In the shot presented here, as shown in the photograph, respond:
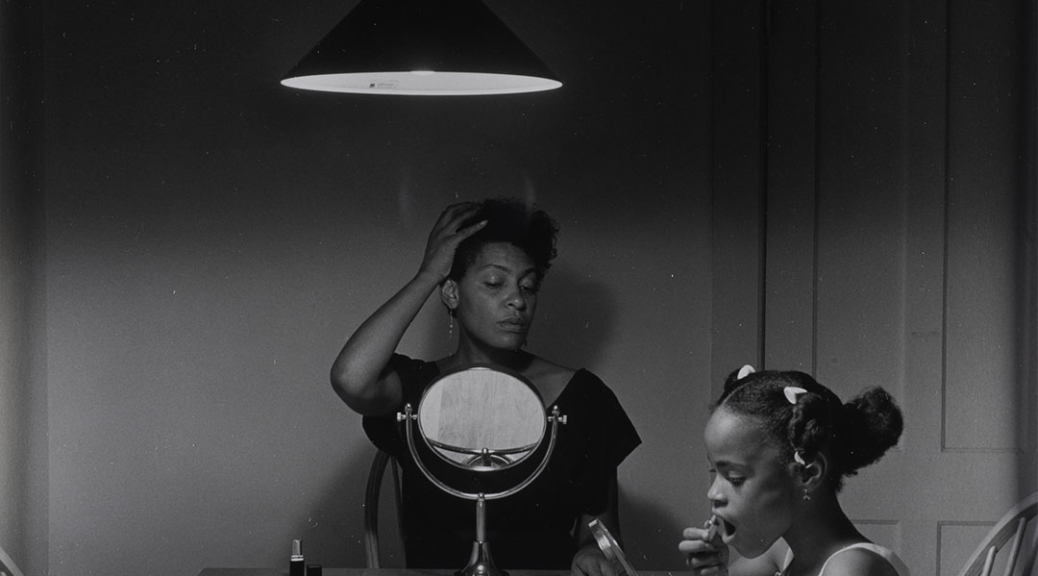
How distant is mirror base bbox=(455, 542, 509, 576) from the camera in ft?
6.77

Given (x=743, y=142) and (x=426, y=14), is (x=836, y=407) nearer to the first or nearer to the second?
(x=426, y=14)

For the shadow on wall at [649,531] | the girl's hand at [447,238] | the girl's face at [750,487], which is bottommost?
the shadow on wall at [649,531]

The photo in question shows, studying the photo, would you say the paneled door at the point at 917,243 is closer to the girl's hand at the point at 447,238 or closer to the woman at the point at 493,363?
the woman at the point at 493,363

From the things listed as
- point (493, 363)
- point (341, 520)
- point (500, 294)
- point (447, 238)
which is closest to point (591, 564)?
point (493, 363)

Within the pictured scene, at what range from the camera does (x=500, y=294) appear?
236cm

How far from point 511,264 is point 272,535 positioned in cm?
116

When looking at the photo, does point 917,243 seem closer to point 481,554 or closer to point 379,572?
point 481,554

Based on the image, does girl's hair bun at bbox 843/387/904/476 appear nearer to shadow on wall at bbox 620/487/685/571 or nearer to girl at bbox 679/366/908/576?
girl at bbox 679/366/908/576

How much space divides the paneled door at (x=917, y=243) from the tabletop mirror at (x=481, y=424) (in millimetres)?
537

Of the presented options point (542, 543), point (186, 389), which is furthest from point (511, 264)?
point (186, 389)

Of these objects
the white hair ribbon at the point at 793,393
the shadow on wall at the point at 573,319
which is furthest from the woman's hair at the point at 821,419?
the shadow on wall at the point at 573,319

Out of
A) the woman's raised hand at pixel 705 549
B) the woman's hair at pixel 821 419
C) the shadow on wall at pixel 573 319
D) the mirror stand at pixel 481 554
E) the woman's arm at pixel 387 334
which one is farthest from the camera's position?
the shadow on wall at pixel 573 319

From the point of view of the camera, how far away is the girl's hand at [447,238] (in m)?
2.37

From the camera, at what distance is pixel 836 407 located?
1.51m
